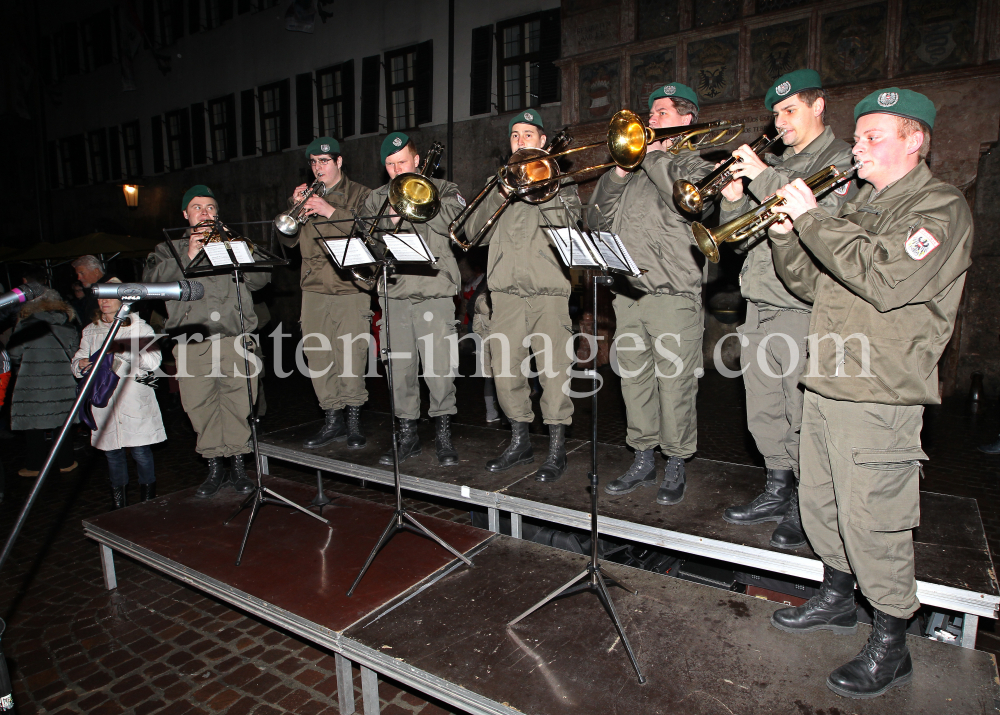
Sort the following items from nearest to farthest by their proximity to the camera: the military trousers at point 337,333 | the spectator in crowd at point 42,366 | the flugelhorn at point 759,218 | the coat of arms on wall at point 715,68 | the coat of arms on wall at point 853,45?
1. the flugelhorn at point 759,218
2. the military trousers at point 337,333
3. the spectator in crowd at point 42,366
4. the coat of arms on wall at point 853,45
5. the coat of arms on wall at point 715,68

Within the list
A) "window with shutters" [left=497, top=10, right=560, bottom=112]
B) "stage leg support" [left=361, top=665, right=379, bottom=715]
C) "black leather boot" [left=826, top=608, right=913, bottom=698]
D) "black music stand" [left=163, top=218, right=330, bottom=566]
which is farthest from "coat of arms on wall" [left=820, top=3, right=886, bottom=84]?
"stage leg support" [left=361, top=665, right=379, bottom=715]

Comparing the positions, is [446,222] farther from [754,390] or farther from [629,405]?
[754,390]

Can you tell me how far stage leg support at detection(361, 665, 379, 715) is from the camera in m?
2.90

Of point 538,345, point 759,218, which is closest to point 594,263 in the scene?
point 759,218

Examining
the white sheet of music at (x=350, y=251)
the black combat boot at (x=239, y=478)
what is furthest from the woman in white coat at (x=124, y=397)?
the white sheet of music at (x=350, y=251)

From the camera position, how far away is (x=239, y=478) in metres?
5.09

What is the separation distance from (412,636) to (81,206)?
1053 inches

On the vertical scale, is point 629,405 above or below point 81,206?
below

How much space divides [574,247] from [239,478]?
3.71 metres

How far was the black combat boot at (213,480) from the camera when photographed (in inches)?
194

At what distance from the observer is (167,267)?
177 inches

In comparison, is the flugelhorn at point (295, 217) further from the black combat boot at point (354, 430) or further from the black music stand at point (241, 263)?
the black combat boot at point (354, 430)

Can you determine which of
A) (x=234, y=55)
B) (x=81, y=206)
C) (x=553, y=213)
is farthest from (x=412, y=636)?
(x=81, y=206)

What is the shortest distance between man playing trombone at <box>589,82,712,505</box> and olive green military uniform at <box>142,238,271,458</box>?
288 centimetres
